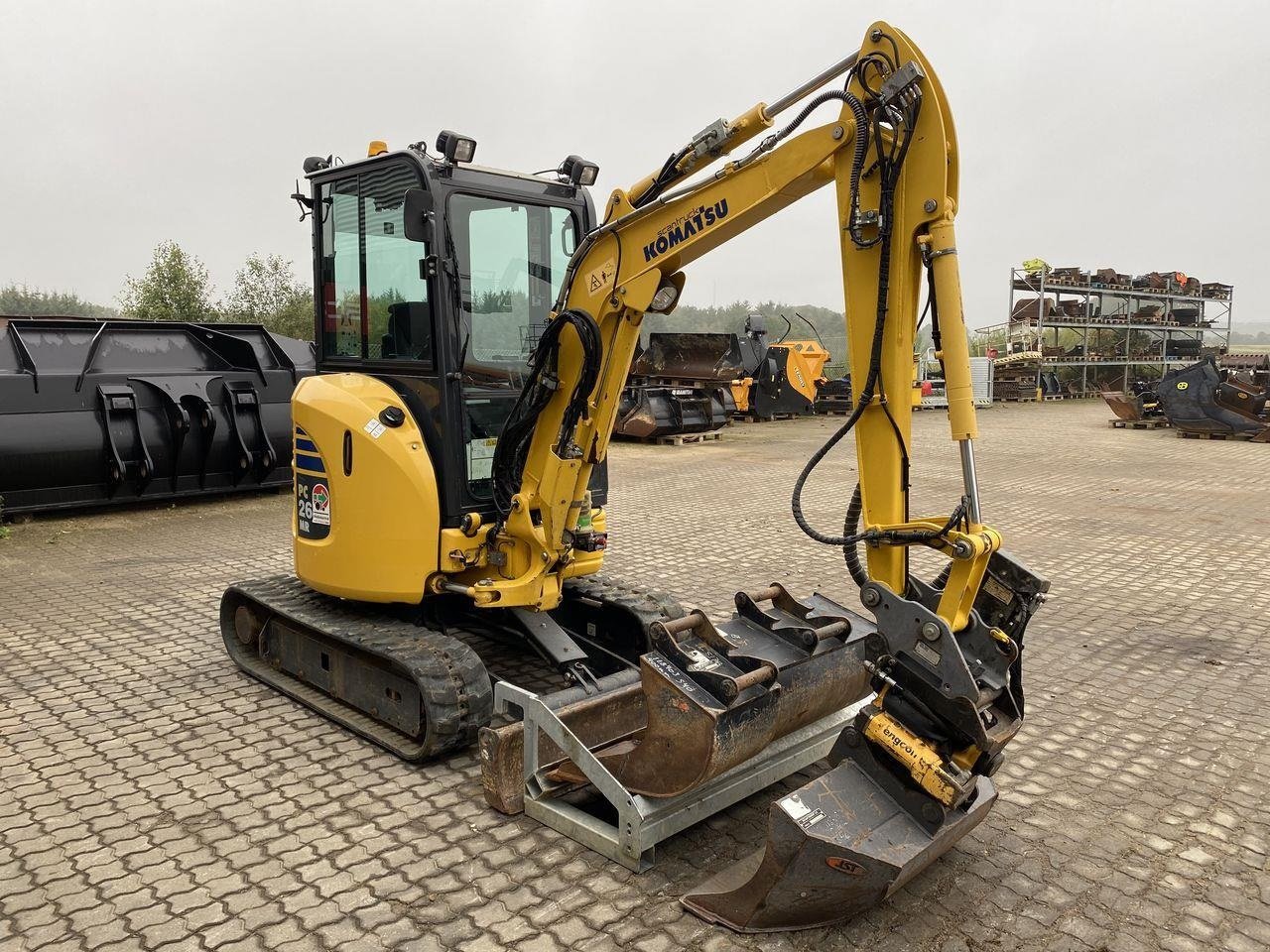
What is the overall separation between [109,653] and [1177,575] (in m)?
7.87

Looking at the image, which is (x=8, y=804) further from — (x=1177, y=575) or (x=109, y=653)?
(x=1177, y=575)

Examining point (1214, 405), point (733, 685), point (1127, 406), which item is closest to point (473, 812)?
point (733, 685)

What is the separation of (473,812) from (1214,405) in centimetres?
1921

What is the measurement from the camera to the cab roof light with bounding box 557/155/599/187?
4.88 meters

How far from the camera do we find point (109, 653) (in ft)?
18.4

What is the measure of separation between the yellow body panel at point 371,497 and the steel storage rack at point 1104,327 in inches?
1147

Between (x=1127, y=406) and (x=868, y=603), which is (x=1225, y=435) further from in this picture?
(x=868, y=603)

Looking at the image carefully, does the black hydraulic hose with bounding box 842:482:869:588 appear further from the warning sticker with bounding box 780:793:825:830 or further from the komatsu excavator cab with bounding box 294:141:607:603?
the komatsu excavator cab with bounding box 294:141:607:603

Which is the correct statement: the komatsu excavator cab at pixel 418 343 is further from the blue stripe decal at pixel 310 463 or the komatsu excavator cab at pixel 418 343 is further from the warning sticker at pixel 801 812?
the warning sticker at pixel 801 812

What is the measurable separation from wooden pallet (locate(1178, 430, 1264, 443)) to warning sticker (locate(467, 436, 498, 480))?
18495 millimetres

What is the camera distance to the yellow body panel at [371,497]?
4.34 m

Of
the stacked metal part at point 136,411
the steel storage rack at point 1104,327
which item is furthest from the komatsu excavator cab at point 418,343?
the steel storage rack at point 1104,327

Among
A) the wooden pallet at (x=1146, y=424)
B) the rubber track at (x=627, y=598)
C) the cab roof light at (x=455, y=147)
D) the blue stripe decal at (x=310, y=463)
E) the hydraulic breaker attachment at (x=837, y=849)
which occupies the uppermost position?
the cab roof light at (x=455, y=147)

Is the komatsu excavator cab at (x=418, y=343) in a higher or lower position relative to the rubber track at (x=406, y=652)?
higher
